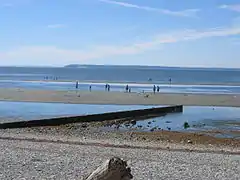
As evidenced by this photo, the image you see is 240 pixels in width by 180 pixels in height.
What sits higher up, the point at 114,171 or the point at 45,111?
the point at 114,171

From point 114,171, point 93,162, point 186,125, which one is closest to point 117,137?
point 186,125

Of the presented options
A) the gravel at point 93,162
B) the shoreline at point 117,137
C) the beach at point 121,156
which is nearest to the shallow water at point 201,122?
the shoreline at point 117,137

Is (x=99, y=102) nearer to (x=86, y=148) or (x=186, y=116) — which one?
(x=186, y=116)

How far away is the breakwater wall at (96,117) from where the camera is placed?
2423cm

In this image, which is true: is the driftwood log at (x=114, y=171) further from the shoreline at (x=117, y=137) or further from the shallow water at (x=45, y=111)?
the shallow water at (x=45, y=111)

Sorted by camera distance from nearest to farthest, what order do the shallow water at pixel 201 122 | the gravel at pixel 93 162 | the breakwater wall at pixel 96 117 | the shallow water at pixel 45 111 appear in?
the gravel at pixel 93 162, the breakwater wall at pixel 96 117, the shallow water at pixel 201 122, the shallow water at pixel 45 111

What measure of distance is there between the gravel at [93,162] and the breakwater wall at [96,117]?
7396 millimetres

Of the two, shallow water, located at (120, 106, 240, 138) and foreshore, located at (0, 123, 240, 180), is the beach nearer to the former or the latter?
foreshore, located at (0, 123, 240, 180)

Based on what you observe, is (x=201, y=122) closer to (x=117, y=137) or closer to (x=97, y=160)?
(x=117, y=137)

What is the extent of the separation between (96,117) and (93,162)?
1717 centimetres

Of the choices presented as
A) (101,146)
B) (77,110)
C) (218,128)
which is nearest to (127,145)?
(101,146)

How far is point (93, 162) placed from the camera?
12586mm

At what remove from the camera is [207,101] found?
151 feet

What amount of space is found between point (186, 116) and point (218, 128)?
6735mm
